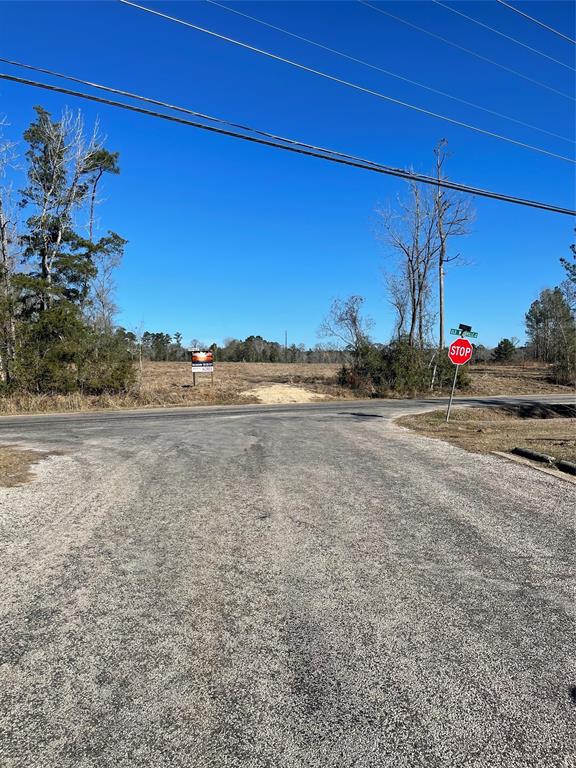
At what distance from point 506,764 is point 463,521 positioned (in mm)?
3437

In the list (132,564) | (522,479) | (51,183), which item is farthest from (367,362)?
(132,564)

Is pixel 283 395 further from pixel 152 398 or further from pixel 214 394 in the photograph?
pixel 152 398

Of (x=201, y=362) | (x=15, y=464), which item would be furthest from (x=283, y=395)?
(x=15, y=464)

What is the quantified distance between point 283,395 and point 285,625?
24.5 meters

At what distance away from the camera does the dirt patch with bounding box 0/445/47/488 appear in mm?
6805

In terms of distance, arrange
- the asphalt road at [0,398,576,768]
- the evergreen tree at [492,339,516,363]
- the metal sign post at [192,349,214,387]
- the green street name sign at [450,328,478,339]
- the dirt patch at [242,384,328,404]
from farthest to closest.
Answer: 1. the evergreen tree at [492,339,516,363]
2. the metal sign post at [192,349,214,387]
3. the dirt patch at [242,384,328,404]
4. the green street name sign at [450,328,478,339]
5. the asphalt road at [0,398,576,768]

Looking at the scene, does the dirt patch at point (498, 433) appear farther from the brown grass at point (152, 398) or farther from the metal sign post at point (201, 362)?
the metal sign post at point (201, 362)

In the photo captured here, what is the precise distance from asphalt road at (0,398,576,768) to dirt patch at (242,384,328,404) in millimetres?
19870

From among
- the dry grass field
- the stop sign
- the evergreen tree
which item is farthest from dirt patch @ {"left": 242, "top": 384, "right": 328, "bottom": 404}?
the evergreen tree

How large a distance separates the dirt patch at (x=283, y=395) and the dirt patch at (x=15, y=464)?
17309 mm

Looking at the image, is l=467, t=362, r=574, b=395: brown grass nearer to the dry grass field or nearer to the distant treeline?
Result: the dry grass field

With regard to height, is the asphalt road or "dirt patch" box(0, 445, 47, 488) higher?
"dirt patch" box(0, 445, 47, 488)

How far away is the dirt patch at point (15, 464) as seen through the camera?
268 inches

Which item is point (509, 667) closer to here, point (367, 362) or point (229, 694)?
point (229, 694)
